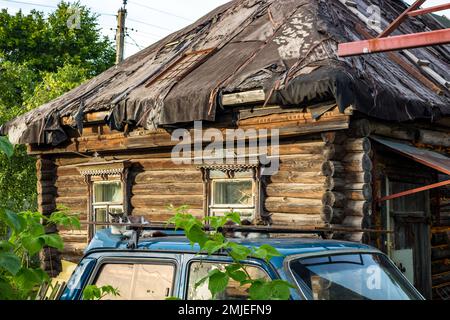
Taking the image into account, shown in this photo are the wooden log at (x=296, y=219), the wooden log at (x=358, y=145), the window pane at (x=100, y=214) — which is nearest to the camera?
the wooden log at (x=358, y=145)

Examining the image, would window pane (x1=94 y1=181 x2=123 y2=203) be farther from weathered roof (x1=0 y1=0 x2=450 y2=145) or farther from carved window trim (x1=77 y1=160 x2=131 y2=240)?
weathered roof (x1=0 y1=0 x2=450 y2=145)

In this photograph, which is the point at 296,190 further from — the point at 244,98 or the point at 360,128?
the point at 244,98

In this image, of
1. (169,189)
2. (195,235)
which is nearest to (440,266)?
(169,189)

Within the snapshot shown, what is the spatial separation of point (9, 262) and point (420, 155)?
7928 mm

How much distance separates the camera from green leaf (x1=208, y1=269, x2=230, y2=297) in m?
3.04

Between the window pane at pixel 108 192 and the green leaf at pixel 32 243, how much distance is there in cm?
996

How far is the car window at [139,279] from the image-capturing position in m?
4.16

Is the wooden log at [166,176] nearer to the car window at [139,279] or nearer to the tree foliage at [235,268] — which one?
the car window at [139,279]

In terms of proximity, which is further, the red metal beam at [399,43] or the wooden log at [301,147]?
the wooden log at [301,147]

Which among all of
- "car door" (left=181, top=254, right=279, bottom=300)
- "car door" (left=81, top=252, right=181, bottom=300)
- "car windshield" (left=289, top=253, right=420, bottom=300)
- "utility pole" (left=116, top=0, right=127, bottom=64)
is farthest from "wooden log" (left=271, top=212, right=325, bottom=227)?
"utility pole" (left=116, top=0, right=127, bottom=64)

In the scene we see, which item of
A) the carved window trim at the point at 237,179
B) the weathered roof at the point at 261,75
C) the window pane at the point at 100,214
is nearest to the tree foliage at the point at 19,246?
the weathered roof at the point at 261,75

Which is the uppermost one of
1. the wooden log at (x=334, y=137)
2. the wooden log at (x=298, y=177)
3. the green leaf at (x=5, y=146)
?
the wooden log at (x=334, y=137)

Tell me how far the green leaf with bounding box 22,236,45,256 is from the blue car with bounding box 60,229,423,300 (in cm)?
97

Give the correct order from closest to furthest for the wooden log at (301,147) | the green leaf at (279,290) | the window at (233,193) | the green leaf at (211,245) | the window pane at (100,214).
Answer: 1. the green leaf at (279,290)
2. the green leaf at (211,245)
3. the wooden log at (301,147)
4. the window at (233,193)
5. the window pane at (100,214)
